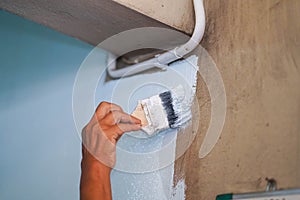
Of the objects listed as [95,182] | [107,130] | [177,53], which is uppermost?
[177,53]

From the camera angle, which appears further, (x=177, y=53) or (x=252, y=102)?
(x=177, y=53)

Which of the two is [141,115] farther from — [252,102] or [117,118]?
[252,102]

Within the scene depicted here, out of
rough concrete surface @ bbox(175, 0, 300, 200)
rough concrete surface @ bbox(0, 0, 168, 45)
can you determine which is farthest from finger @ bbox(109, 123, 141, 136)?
rough concrete surface @ bbox(0, 0, 168, 45)

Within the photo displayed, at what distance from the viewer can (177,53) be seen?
0.86 meters

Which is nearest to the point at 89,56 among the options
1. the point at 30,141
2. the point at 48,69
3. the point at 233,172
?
the point at 48,69

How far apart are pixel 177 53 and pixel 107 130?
0.80ft

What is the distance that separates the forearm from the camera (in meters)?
0.77

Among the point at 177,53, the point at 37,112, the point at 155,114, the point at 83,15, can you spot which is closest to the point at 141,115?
the point at 155,114

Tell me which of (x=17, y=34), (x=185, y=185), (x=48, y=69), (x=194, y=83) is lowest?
(x=185, y=185)

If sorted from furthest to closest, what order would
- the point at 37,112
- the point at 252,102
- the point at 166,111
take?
the point at 37,112 → the point at 166,111 → the point at 252,102

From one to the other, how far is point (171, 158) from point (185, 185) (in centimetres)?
8

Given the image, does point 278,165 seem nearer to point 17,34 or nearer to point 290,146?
point 290,146

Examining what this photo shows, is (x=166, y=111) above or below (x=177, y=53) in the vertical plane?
below

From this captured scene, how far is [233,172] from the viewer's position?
687 millimetres
